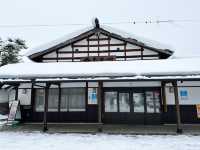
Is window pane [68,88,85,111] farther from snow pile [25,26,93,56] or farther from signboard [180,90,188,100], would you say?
signboard [180,90,188,100]

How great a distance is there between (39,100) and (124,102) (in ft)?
17.0

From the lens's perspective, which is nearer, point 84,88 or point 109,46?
point 84,88

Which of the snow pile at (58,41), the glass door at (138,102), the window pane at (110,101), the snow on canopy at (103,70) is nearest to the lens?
the snow on canopy at (103,70)

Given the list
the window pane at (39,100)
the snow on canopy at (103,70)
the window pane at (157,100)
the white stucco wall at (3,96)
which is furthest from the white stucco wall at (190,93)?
the white stucco wall at (3,96)

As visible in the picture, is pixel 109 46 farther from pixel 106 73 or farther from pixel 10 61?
pixel 10 61

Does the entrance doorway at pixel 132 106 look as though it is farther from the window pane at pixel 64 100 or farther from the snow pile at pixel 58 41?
the snow pile at pixel 58 41

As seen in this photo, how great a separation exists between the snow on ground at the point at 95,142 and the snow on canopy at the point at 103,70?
2660mm

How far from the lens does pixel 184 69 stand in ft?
29.8

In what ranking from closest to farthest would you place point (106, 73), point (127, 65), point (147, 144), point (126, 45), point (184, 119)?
point (147, 144)
point (106, 73)
point (127, 65)
point (184, 119)
point (126, 45)

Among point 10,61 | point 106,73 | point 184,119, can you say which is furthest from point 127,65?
point 10,61

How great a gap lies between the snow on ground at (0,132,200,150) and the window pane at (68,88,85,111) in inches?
127

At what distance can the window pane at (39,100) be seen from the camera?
12.1 metres

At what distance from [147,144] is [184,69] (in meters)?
4.02

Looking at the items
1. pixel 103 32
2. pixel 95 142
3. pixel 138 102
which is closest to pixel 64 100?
pixel 138 102
